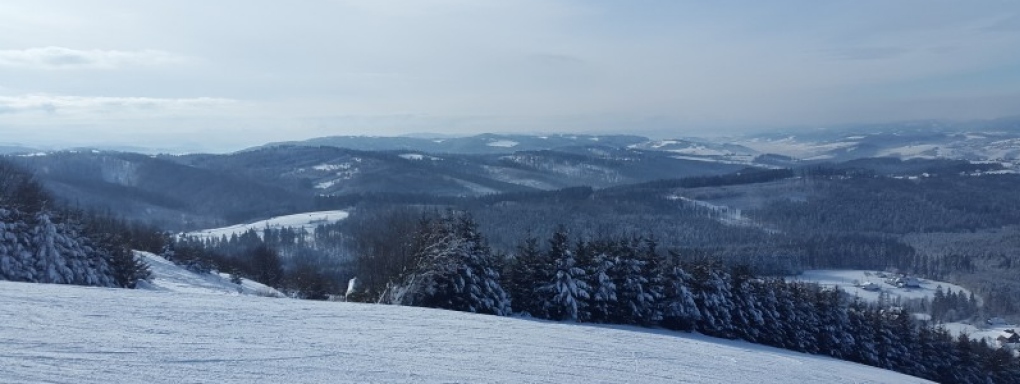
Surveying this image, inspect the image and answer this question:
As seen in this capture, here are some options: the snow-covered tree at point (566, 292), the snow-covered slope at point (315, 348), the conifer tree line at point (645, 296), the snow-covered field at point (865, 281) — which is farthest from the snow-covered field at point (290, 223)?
the snow-covered slope at point (315, 348)

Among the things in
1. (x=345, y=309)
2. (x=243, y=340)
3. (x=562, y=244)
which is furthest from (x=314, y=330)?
(x=562, y=244)

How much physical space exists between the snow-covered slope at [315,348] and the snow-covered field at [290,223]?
7609cm

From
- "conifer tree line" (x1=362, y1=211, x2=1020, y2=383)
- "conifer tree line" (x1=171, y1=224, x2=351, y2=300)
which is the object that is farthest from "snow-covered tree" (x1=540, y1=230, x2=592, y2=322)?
"conifer tree line" (x1=171, y1=224, x2=351, y2=300)

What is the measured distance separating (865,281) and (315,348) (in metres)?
72.1

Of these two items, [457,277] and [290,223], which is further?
[290,223]

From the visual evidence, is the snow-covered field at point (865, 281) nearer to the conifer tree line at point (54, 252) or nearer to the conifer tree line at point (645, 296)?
the conifer tree line at point (645, 296)

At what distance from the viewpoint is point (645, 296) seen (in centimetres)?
2842

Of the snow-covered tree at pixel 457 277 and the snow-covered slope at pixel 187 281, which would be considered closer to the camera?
the snow-covered tree at pixel 457 277

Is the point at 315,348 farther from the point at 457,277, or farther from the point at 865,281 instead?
the point at 865,281

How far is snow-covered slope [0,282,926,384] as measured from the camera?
37.8 ft

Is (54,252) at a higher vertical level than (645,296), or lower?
higher

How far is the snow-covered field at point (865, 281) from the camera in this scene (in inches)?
2670

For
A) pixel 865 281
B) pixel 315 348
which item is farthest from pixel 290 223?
pixel 315 348

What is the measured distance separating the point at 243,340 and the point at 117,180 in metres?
142
